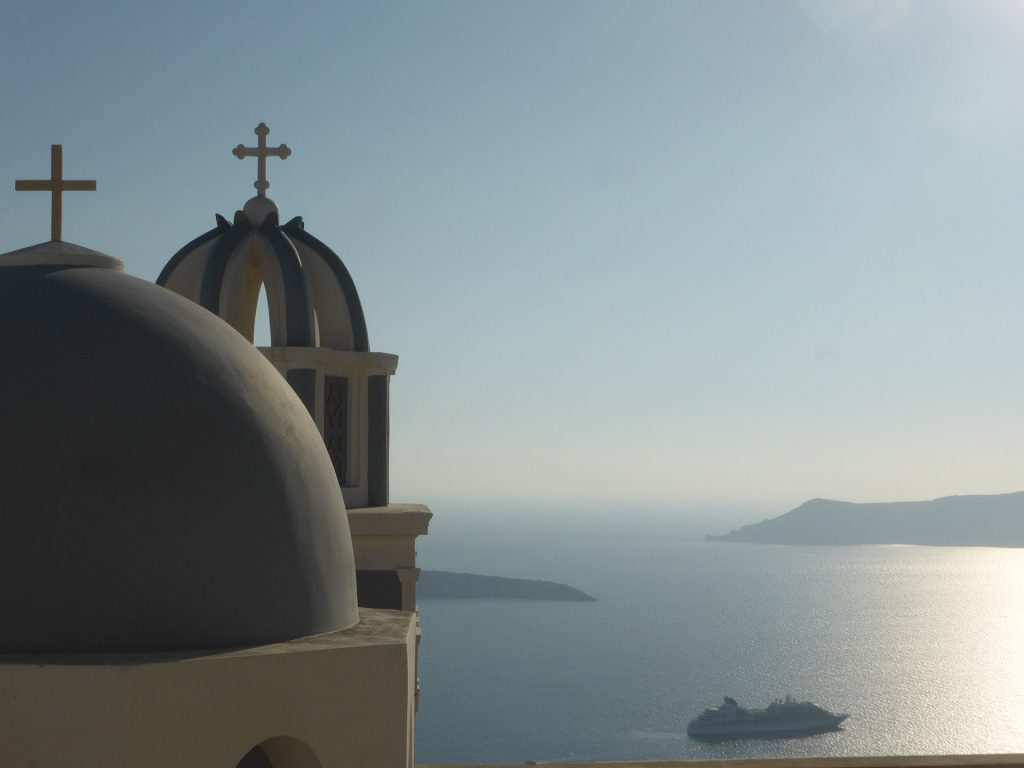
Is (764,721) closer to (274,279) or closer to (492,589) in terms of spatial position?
(274,279)

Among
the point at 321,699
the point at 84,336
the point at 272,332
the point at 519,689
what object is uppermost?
the point at 272,332

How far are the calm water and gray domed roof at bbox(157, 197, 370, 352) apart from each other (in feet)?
199

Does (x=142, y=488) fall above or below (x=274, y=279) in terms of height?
below

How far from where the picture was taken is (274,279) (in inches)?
513

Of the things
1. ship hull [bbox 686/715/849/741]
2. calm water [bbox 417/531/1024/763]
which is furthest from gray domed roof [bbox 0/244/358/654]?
ship hull [bbox 686/715/849/741]

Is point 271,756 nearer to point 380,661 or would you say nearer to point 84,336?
point 380,661

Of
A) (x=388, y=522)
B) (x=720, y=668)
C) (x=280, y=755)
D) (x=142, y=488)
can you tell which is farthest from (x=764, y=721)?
(x=142, y=488)

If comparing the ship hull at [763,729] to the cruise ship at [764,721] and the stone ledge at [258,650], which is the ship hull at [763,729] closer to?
the cruise ship at [764,721]

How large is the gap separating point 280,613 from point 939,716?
84268 mm

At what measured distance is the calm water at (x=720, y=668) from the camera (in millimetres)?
75125

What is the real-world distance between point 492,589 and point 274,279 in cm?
13678

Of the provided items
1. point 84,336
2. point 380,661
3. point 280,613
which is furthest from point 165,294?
point 380,661

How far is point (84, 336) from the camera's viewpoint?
179 inches

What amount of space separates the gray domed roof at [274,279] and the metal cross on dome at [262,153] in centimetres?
28
